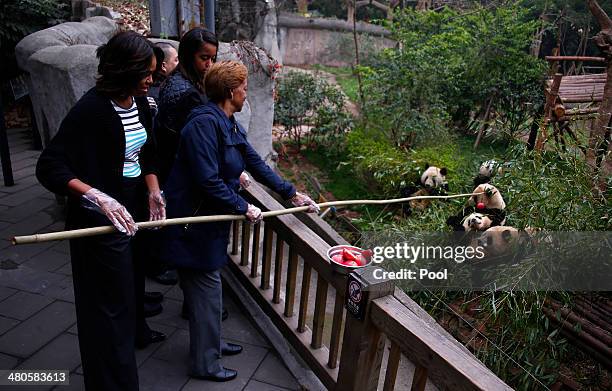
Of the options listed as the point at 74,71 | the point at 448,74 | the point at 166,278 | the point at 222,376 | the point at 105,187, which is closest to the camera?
the point at 105,187

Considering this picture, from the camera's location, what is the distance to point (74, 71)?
363 centimetres

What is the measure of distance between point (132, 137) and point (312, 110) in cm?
668

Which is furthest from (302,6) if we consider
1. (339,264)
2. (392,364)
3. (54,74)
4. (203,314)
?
(392,364)

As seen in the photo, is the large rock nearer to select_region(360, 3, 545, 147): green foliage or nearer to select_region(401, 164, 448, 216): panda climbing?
select_region(401, 164, 448, 216): panda climbing

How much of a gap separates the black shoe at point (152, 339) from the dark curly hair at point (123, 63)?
143 centimetres

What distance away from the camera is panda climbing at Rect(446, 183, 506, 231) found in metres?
4.09

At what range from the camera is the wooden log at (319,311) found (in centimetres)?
242

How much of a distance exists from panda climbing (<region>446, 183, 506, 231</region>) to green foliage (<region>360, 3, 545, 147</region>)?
261 cm

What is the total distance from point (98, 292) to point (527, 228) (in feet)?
9.42

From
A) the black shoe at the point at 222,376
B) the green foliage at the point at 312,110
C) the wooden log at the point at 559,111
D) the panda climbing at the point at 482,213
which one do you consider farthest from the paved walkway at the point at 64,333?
the green foliage at the point at 312,110

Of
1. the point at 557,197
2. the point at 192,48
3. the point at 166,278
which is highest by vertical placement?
the point at 192,48

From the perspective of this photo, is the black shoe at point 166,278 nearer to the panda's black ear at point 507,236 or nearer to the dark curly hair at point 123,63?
the dark curly hair at point 123,63

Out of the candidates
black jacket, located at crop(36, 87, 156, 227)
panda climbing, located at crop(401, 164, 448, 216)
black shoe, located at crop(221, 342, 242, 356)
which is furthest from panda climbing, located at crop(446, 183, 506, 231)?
black jacket, located at crop(36, 87, 156, 227)

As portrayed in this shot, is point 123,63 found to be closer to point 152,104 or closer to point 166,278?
point 152,104
